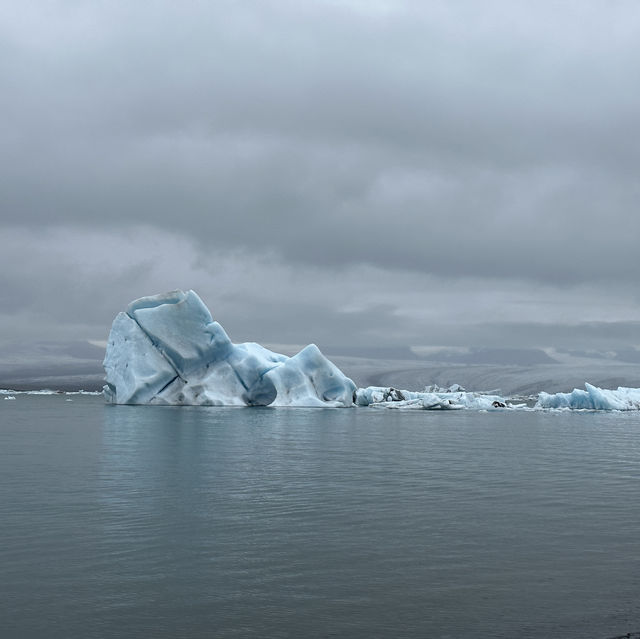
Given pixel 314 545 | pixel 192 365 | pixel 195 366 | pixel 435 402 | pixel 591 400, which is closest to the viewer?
pixel 314 545

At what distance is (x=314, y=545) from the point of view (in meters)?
9.13

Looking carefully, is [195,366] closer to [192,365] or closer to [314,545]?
[192,365]

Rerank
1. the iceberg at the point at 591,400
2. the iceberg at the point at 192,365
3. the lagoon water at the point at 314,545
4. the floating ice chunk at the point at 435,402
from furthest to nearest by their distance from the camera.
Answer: the iceberg at the point at 591,400
the floating ice chunk at the point at 435,402
the iceberg at the point at 192,365
the lagoon water at the point at 314,545

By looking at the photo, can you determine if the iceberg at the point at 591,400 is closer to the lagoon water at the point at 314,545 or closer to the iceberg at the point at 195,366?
the iceberg at the point at 195,366

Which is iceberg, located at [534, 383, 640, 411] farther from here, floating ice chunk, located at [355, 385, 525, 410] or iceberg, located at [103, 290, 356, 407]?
iceberg, located at [103, 290, 356, 407]

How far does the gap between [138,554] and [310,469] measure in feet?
26.3

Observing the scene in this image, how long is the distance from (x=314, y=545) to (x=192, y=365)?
1229 inches

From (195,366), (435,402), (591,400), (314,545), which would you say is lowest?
(314,545)

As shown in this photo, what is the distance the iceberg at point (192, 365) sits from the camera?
125 feet

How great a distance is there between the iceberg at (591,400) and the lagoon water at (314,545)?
103ft

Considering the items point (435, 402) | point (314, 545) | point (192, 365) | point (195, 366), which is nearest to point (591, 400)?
point (435, 402)

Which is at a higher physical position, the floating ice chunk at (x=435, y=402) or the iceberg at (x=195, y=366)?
the iceberg at (x=195, y=366)

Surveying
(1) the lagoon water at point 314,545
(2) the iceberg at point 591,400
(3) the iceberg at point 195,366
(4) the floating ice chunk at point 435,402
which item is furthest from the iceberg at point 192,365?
(1) the lagoon water at point 314,545

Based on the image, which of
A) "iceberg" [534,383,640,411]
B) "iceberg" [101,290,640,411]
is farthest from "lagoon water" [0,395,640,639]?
"iceberg" [534,383,640,411]
